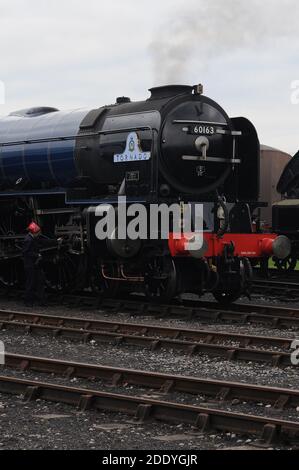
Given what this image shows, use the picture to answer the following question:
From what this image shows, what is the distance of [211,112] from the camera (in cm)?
1235

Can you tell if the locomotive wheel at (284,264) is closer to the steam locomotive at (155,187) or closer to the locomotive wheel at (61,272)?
the steam locomotive at (155,187)

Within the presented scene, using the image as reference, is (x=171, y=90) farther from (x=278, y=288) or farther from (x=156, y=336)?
(x=278, y=288)

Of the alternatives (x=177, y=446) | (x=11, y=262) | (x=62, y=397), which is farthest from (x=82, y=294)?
(x=177, y=446)

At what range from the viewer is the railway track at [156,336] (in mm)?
8555

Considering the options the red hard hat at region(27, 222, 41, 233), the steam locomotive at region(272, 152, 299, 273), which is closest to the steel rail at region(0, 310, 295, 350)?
the red hard hat at region(27, 222, 41, 233)

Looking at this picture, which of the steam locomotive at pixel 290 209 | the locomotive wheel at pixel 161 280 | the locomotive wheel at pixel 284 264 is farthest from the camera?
the locomotive wheel at pixel 284 264

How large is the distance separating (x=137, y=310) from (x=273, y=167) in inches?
446

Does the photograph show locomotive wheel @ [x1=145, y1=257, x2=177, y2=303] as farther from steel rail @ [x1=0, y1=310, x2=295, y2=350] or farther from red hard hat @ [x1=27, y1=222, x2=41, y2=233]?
red hard hat @ [x1=27, y1=222, x2=41, y2=233]

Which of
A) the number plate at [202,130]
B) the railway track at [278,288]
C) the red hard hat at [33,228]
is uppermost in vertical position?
the number plate at [202,130]

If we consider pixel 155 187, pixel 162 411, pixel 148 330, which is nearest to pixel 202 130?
pixel 155 187

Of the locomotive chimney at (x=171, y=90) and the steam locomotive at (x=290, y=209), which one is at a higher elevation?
the locomotive chimney at (x=171, y=90)

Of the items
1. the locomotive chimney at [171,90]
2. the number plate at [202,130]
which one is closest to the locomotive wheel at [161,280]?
the number plate at [202,130]

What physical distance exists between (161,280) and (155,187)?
4.80 ft

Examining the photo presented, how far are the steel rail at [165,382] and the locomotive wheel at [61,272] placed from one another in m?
5.27
